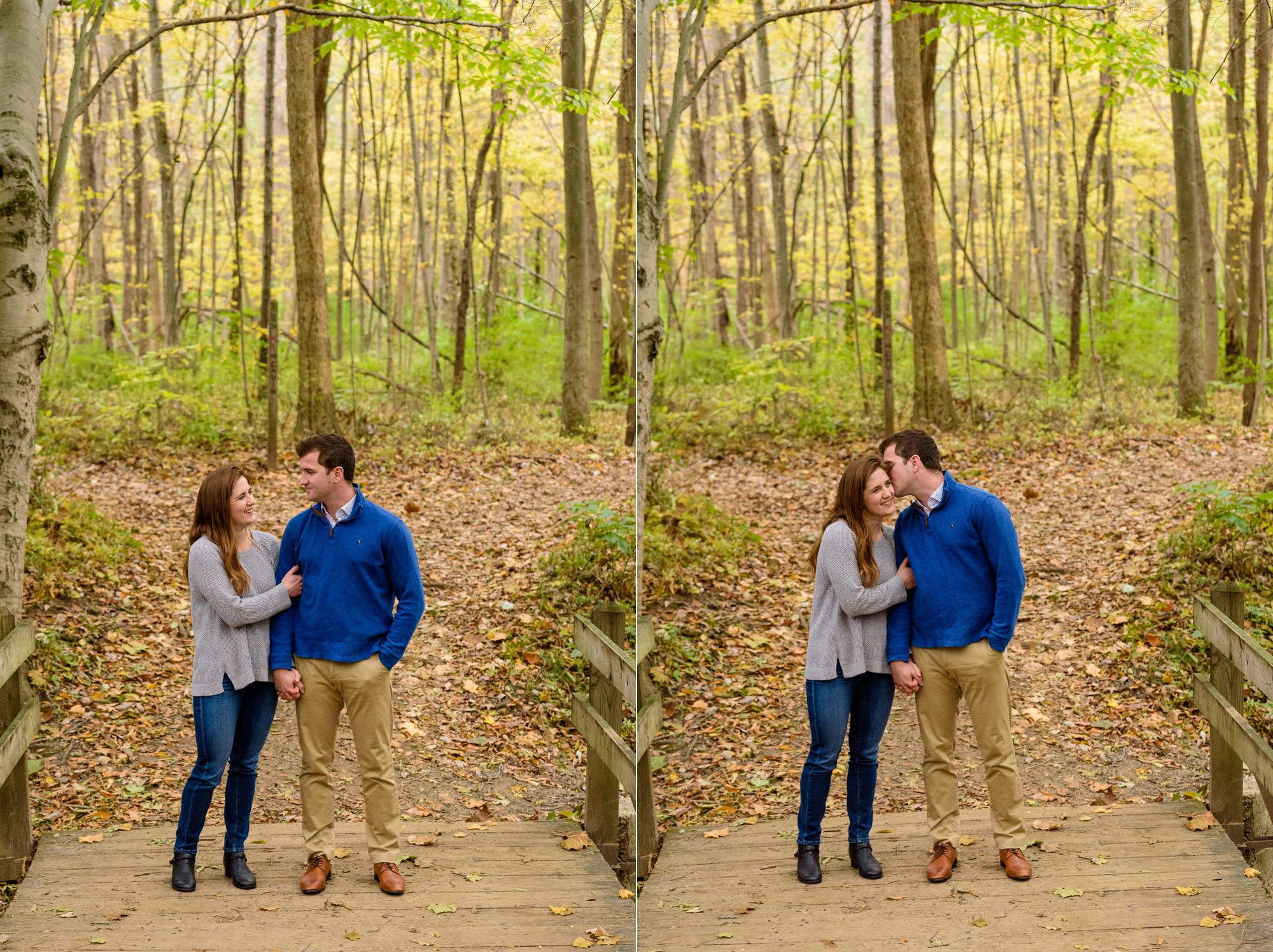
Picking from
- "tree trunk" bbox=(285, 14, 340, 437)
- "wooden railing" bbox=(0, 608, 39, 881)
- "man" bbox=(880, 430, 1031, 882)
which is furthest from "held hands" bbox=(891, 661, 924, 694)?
"wooden railing" bbox=(0, 608, 39, 881)

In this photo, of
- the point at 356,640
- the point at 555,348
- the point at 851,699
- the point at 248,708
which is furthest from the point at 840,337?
the point at 248,708

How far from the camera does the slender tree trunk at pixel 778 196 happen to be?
26.7 ft

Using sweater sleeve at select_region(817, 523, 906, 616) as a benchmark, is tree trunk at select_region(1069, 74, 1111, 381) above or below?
above

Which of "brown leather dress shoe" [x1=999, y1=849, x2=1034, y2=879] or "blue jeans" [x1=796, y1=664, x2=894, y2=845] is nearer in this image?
"brown leather dress shoe" [x1=999, y1=849, x2=1034, y2=879]

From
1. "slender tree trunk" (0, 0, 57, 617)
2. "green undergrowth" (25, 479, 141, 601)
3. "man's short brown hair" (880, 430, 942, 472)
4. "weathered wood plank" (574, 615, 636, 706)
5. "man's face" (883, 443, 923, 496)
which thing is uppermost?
"slender tree trunk" (0, 0, 57, 617)

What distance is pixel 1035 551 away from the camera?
5680 millimetres

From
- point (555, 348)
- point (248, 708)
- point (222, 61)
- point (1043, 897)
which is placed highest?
point (222, 61)

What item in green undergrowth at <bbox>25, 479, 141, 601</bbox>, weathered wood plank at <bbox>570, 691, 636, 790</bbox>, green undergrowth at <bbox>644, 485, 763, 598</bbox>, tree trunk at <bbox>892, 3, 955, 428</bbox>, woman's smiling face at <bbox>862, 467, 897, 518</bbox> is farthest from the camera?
tree trunk at <bbox>892, 3, 955, 428</bbox>

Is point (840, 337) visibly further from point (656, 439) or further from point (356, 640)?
point (356, 640)

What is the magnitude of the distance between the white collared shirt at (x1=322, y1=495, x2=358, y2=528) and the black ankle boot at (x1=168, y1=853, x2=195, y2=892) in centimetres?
97

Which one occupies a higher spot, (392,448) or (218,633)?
(392,448)

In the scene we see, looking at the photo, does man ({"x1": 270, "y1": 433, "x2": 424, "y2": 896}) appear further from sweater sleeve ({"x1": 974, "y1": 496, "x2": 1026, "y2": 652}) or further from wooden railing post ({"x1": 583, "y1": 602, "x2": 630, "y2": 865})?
sweater sleeve ({"x1": 974, "y1": 496, "x2": 1026, "y2": 652})

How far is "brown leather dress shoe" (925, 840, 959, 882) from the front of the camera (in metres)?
2.75

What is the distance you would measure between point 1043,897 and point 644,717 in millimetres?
1292
